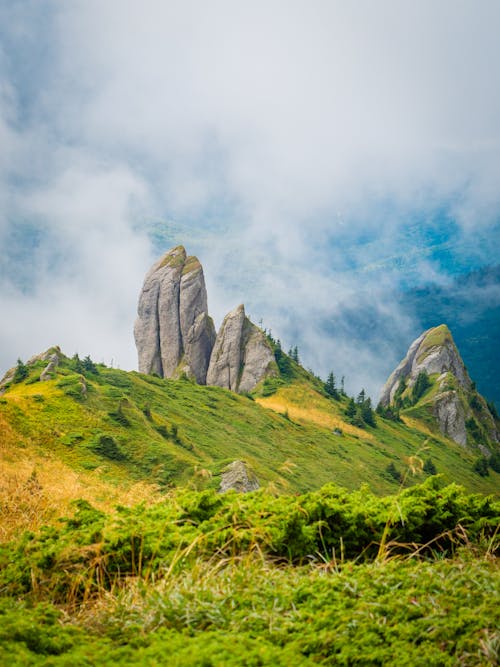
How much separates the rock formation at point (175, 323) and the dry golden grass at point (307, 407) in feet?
75.9

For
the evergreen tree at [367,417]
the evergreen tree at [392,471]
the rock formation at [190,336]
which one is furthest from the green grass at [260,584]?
the rock formation at [190,336]

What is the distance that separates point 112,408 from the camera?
3888 cm

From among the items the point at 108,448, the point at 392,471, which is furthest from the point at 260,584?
the point at 392,471

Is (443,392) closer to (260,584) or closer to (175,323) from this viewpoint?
(175,323)

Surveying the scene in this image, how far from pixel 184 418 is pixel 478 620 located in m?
51.8

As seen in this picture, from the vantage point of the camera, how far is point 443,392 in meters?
128

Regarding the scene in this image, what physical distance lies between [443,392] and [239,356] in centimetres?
5518

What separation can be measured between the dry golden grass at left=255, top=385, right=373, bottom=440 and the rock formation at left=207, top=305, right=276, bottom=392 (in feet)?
28.4

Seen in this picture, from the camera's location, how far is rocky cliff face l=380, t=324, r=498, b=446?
12388 centimetres

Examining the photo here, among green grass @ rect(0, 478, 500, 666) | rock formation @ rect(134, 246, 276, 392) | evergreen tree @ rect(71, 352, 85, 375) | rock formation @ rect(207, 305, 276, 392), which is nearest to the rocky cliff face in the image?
rock formation @ rect(207, 305, 276, 392)

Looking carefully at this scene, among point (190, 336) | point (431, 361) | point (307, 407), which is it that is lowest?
point (307, 407)

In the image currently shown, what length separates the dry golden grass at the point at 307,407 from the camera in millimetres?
84250

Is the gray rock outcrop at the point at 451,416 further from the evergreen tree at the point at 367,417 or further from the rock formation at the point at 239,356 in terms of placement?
the rock formation at the point at 239,356

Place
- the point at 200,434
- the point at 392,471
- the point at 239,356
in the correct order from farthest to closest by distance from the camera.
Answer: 1. the point at 239,356
2. the point at 392,471
3. the point at 200,434
